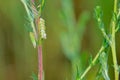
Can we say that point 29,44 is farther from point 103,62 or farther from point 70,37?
point 103,62

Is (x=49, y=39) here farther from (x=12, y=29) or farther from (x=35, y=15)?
(x=35, y=15)

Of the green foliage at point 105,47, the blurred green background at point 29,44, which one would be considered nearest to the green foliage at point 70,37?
the green foliage at point 105,47

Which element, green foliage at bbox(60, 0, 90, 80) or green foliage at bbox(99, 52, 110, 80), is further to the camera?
green foliage at bbox(60, 0, 90, 80)

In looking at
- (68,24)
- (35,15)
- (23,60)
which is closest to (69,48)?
(68,24)

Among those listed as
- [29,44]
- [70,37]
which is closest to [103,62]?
[70,37]

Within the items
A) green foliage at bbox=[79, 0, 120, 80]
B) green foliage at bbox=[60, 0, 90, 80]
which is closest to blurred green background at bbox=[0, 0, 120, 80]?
green foliage at bbox=[60, 0, 90, 80]

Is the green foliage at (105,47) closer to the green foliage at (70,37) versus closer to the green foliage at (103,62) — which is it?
the green foliage at (103,62)

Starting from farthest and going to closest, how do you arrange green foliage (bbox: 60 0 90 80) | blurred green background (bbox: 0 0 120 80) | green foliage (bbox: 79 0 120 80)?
blurred green background (bbox: 0 0 120 80) → green foliage (bbox: 60 0 90 80) → green foliage (bbox: 79 0 120 80)

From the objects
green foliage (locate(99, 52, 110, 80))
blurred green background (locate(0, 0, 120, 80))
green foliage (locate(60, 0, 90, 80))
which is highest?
green foliage (locate(99, 52, 110, 80))

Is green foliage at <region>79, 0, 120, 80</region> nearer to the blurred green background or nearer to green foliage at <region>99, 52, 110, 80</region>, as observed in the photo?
green foliage at <region>99, 52, 110, 80</region>

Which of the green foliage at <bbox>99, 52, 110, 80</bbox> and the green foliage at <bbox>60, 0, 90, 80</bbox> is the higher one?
the green foliage at <bbox>99, 52, 110, 80</bbox>

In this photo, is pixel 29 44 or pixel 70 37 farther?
pixel 29 44
